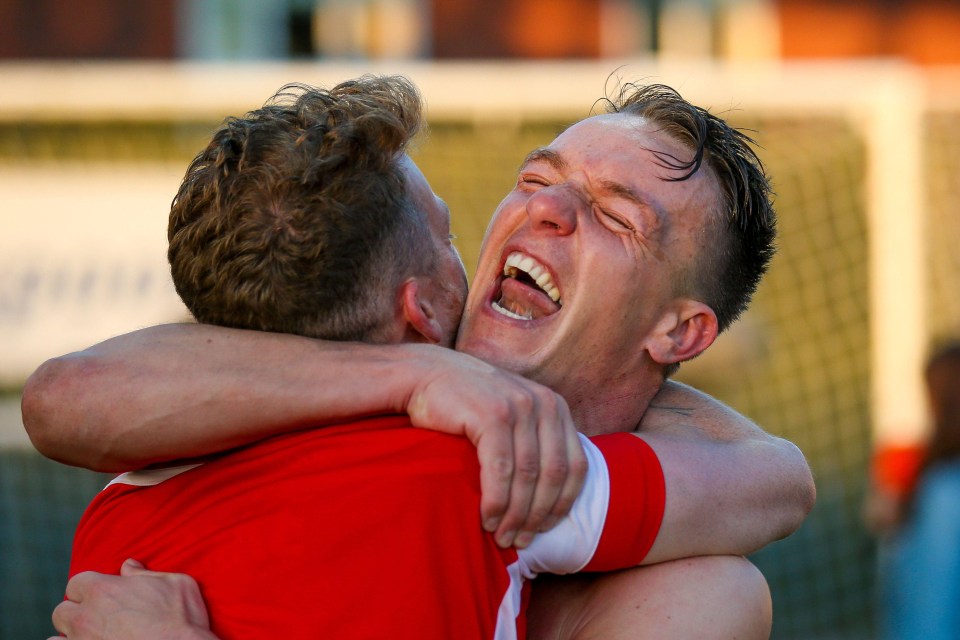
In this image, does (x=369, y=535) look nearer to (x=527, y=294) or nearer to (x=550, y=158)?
(x=527, y=294)

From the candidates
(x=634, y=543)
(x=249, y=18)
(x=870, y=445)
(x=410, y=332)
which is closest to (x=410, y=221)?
(x=410, y=332)

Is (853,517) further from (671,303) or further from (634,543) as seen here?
(634,543)

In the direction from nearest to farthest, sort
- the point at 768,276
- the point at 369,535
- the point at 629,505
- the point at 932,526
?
the point at 369,535
the point at 629,505
the point at 932,526
the point at 768,276

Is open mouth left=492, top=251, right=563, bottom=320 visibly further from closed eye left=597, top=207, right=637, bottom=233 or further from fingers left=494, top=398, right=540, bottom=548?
fingers left=494, top=398, right=540, bottom=548

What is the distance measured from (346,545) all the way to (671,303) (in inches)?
45.7

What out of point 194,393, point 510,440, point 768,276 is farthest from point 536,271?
point 768,276

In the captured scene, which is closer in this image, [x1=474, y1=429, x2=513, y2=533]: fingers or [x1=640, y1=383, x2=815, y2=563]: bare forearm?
[x1=474, y1=429, x2=513, y2=533]: fingers

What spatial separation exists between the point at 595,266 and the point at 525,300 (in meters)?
0.20

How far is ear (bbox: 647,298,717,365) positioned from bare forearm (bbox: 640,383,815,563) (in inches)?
5.9

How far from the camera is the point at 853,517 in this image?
8.95 meters

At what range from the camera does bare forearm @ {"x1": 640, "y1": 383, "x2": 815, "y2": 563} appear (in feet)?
7.39

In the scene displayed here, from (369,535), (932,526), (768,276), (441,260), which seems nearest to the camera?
(369,535)

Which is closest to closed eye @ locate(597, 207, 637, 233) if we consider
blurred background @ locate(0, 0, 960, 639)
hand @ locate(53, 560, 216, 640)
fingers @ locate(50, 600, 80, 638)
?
hand @ locate(53, 560, 216, 640)

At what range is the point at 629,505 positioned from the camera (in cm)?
215
